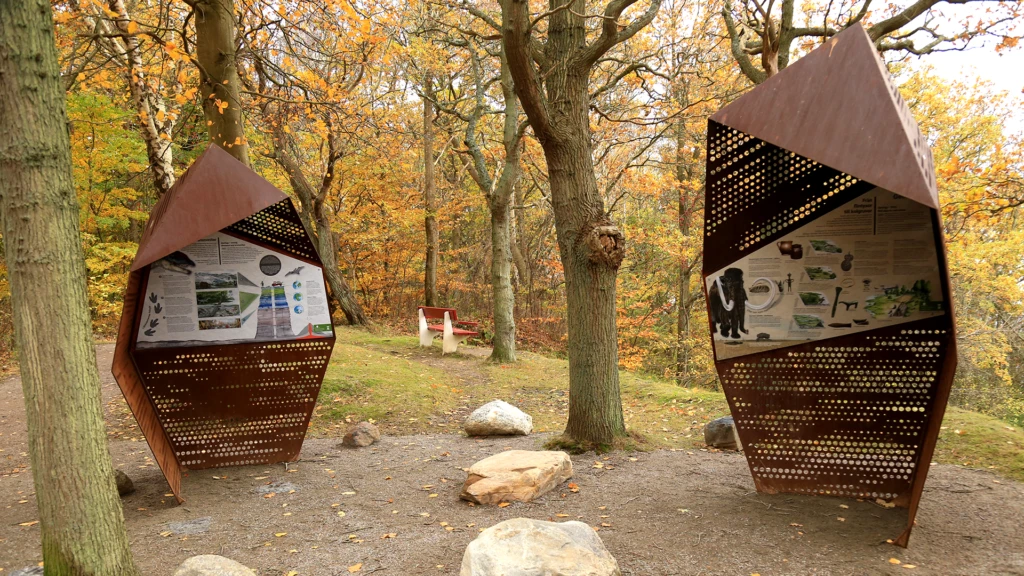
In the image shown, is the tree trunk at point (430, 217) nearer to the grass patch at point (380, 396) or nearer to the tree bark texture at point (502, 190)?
the tree bark texture at point (502, 190)

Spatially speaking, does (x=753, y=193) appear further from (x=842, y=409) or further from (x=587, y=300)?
(x=587, y=300)

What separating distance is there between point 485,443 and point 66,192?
14.6ft

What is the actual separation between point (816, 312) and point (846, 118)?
156cm

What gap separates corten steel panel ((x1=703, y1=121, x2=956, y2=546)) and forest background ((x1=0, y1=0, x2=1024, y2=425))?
9.92ft

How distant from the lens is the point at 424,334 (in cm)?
1331

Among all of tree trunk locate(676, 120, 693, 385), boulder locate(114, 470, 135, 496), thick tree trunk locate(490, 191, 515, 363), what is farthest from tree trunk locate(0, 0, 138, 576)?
tree trunk locate(676, 120, 693, 385)

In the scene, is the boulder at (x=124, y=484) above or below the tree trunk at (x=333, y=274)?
below

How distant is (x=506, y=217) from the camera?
11742 mm

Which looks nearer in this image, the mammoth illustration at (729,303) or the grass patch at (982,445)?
the mammoth illustration at (729,303)

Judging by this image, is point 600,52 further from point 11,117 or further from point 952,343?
point 11,117

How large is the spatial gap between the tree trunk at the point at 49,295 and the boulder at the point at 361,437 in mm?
3359

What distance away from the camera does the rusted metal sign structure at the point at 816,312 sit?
3.86 m

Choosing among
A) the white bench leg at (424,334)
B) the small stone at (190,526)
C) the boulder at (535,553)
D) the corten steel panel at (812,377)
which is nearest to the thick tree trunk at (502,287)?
the white bench leg at (424,334)

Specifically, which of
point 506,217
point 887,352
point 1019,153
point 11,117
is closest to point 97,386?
point 11,117
